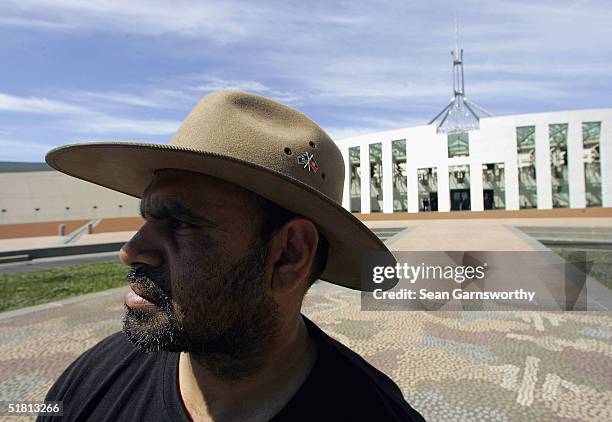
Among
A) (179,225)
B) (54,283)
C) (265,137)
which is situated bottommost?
(54,283)

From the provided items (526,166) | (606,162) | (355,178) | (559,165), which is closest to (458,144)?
(526,166)

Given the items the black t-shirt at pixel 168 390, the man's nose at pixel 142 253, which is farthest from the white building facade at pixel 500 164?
the man's nose at pixel 142 253

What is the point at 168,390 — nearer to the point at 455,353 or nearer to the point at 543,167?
the point at 455,353

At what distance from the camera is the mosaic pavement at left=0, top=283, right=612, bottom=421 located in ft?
11.9

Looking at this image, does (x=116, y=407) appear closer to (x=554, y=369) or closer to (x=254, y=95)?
(x=254, y=95)

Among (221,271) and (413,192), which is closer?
(221,271)

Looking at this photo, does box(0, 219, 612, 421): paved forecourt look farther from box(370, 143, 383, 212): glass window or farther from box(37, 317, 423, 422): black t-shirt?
box(370, 143, 383, 212): glass window

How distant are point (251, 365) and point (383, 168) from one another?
43.1 m

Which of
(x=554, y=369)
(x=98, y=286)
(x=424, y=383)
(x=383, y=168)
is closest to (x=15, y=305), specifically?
(x=98, y=286)

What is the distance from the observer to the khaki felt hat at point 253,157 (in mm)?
1036

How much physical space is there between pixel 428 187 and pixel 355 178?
9.09m

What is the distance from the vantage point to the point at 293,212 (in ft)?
3.91

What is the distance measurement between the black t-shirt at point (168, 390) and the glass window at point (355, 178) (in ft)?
149

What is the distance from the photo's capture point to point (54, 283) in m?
10.8
